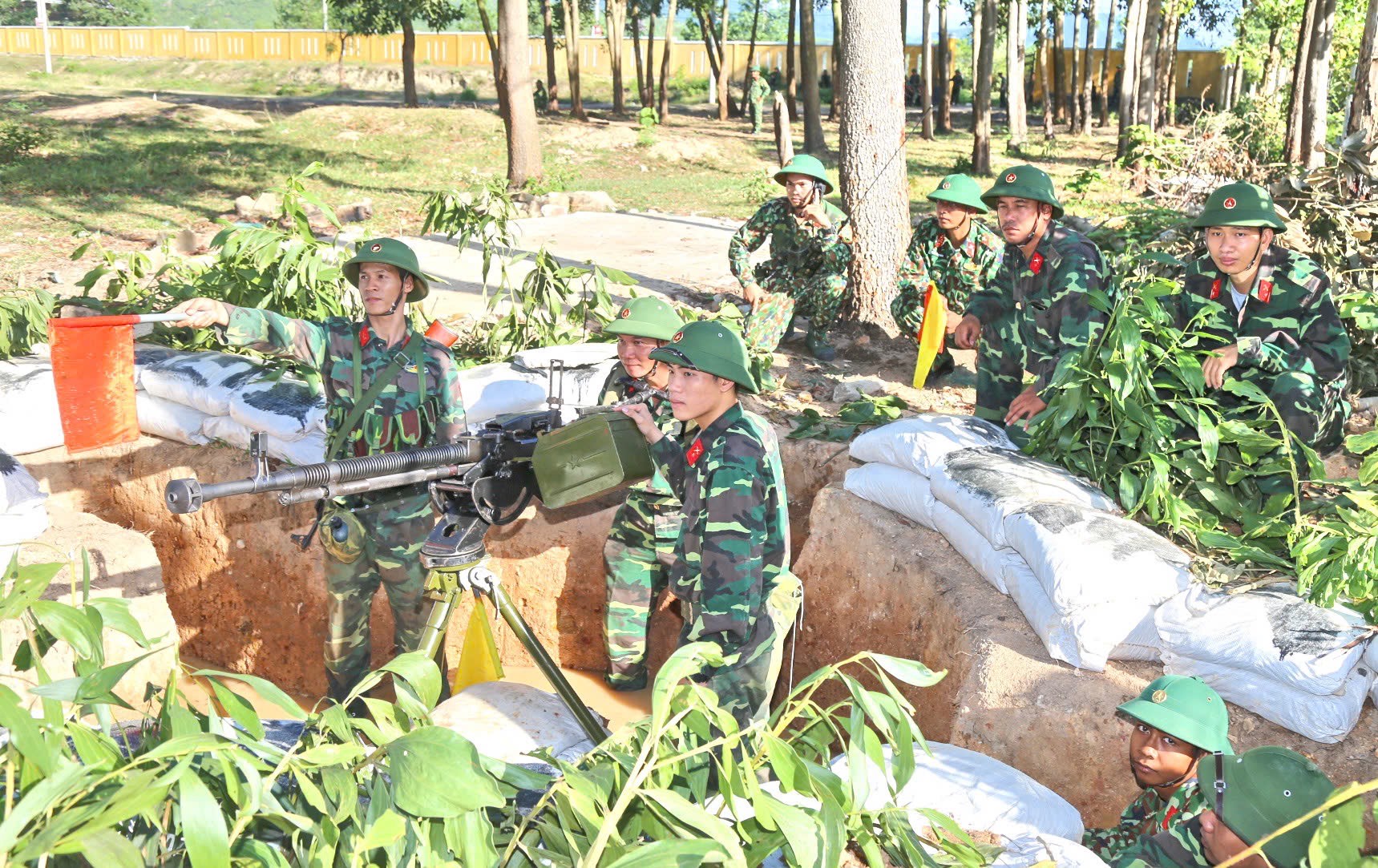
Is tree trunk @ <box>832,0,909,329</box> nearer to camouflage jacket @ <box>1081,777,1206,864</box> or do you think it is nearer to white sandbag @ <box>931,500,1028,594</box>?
white sandbag @ <box>931,500,1028,594</box>

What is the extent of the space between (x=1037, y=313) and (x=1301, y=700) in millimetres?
1915

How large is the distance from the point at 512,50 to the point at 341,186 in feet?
11.3

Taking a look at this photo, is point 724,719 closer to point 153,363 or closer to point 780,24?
point 153,363

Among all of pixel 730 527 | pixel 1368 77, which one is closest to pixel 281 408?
pixel 730 527

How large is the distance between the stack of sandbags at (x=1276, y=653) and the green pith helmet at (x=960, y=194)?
8.41 feet

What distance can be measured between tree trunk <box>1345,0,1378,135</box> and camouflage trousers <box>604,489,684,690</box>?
21.5 ft

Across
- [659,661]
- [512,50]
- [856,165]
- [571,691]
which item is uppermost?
[512,50]

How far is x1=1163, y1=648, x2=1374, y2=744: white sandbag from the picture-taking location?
3.14m

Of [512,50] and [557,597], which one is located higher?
[512,50]

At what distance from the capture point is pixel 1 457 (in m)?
4.52

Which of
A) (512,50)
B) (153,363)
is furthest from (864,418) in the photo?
(512,50)

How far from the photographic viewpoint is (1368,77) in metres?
8.68

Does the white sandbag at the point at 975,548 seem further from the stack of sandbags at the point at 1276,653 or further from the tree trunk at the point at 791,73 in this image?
the tree trunk at the point at 791,73

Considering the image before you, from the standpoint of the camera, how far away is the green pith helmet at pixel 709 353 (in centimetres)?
302
